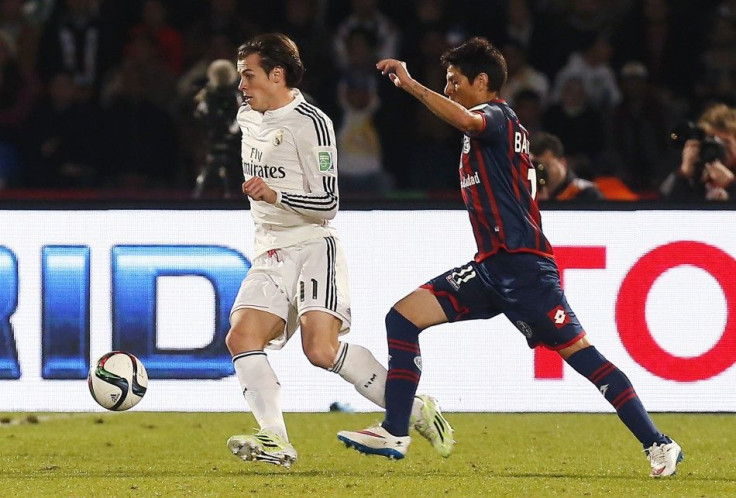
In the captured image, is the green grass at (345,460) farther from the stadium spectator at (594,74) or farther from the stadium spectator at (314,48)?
the stadium spectator at (594,74)

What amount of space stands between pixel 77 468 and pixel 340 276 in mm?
1428

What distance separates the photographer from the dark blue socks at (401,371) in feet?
22.1

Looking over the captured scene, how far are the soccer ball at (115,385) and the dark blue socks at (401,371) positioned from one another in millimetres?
1304

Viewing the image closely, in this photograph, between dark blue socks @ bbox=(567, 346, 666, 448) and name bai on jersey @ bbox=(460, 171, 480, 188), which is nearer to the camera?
dark blue socks @ bbox=(567, 346, 666, 448)

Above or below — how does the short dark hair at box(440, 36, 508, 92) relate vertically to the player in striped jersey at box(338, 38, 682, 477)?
above

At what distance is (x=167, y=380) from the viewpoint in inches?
346

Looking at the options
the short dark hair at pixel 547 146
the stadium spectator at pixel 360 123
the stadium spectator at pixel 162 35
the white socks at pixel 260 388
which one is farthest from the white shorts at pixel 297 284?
the stadium spectator at pixel 162 35

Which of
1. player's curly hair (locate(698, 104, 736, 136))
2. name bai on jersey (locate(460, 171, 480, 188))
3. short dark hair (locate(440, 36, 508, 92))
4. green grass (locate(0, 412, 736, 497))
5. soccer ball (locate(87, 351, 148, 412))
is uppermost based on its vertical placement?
short dark hair (locate(440, 36, 508, 92))

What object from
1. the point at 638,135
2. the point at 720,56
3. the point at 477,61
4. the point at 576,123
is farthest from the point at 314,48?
the point at 477,61

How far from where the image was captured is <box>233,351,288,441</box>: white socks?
6.59 m

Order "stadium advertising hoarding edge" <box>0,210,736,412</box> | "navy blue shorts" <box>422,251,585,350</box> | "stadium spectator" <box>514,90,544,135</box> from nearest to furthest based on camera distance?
"navy blue shorts" <box>422,251,585,350</box>
"stadium advertising hoarding edge" <box>0,210,736,412</box>
"stadium spectator" <box>514,90,544,135</box>

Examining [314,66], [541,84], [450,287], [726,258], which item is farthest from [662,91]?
[450,287]

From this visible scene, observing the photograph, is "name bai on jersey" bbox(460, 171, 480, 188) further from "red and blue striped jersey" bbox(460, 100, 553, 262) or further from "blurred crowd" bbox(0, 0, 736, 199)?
"blurred crowd" bbox(0, 0, 736, 199)

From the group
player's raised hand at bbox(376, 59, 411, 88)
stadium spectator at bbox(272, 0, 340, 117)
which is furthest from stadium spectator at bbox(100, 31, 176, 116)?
player's raised hand at bbox(376, 59, 411, 88)
